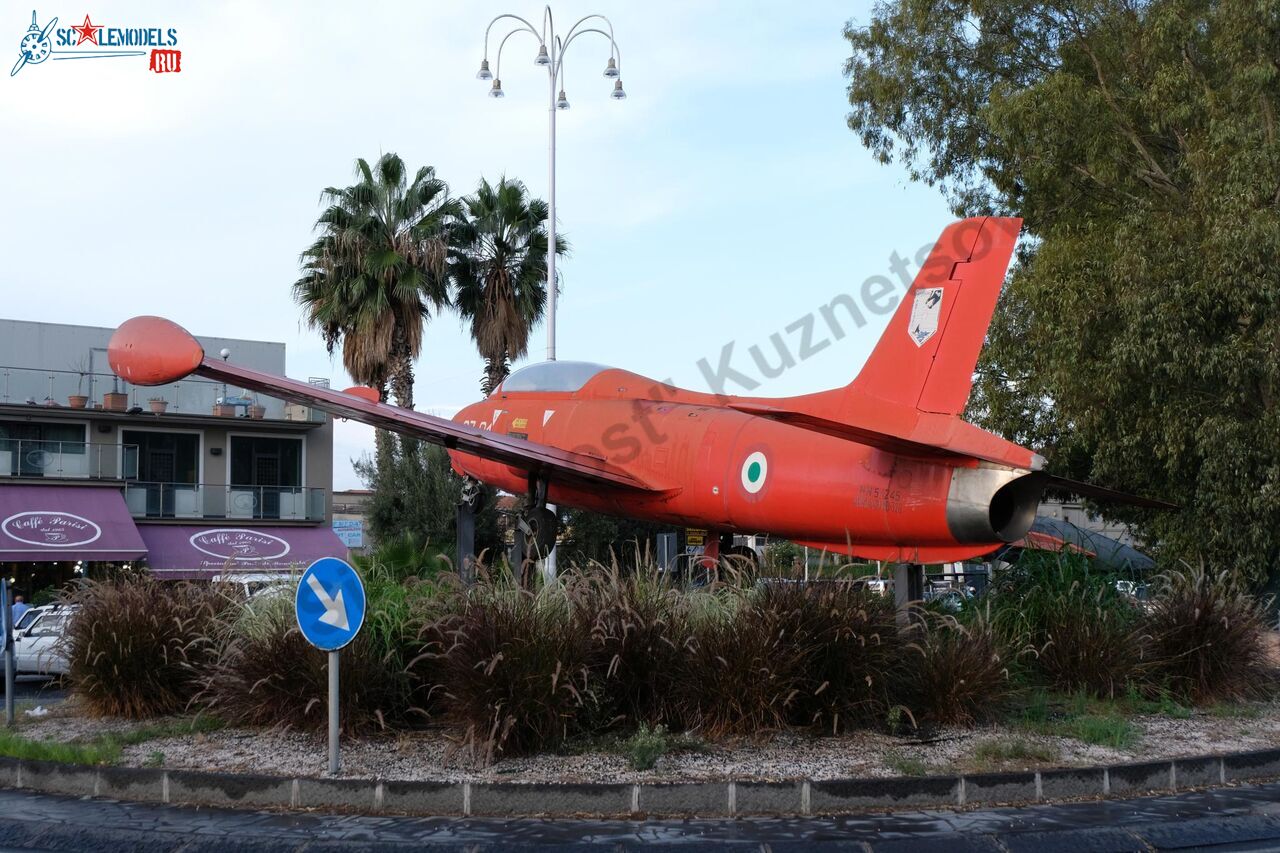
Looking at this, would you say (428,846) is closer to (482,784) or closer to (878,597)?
(482,784)

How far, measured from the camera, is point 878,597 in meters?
10.8

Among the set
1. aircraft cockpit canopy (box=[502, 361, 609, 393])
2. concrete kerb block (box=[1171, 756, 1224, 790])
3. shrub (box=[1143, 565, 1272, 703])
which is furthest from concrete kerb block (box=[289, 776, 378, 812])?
aircraft cockpit canopy (box=[502, 361, 609, 393])

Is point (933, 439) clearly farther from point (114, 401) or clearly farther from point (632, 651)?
point (114, 401)

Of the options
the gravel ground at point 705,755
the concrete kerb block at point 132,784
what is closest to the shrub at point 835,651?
the gravel ground at point 705,755

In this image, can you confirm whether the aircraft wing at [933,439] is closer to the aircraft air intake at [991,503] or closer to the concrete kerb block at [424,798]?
the aircraft air intake at [991,503]

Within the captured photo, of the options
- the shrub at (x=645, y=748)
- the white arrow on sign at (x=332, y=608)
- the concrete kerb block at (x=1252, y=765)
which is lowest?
the concrete kerb block at (x=1252, y=765)

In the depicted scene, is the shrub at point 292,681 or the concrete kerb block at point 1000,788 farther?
the shrub at point 292,681

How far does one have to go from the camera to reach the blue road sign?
29.1ft

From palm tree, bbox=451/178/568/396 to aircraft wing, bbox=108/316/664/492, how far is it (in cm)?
1783

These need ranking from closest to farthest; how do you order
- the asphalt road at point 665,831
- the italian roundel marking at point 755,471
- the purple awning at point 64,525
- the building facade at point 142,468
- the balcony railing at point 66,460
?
the asphalt road at point 665,831, the italian roundel marking at point 755,471, the purple awning at point 64,525, the building facade at point 142,468, the balcony railing at point 66,460

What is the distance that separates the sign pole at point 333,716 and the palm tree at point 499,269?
25.6 metres

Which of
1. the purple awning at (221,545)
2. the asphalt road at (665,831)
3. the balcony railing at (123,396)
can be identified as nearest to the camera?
the asphalt road at (665,831)

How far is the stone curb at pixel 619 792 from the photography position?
8.46 metres

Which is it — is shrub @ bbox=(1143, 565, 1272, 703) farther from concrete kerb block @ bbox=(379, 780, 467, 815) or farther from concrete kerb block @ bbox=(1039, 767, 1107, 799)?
concrete kerb block @ bbox=(379, 780, 467, 815)
